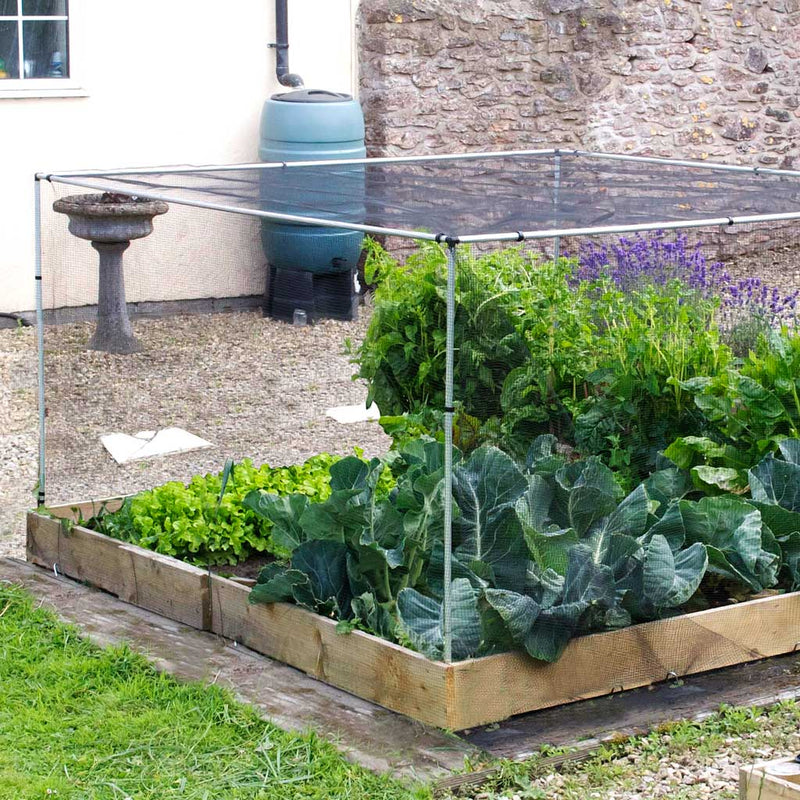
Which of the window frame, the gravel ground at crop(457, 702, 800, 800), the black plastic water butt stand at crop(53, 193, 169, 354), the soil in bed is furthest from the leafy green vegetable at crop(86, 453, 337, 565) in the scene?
the window frame

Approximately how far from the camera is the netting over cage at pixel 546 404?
381cm

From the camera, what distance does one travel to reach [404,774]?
333 cm

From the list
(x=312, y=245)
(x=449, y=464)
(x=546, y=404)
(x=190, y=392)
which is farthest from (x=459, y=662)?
(x=190, y=392)

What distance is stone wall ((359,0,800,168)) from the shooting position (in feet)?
31.7

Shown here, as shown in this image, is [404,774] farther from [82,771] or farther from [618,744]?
[82,771]

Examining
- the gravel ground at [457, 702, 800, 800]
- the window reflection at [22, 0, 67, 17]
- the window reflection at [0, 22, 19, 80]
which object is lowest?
the gravel ground at [457, 702, 800, 800]

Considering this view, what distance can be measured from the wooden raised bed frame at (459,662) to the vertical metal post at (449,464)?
0.11 meters

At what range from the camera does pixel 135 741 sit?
354cm

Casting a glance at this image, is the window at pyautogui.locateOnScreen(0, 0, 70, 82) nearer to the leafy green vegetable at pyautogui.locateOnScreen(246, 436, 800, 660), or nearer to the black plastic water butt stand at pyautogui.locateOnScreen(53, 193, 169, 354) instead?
the black plastic water butt stand at pyautogui.locateOnScreen(53, 193, 169, 354)

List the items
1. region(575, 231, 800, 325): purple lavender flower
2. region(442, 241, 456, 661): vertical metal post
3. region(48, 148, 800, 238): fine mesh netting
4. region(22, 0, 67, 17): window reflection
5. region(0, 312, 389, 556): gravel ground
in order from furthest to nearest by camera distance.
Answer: region(22, 0, 67, 17): window reflection, region(575, 231, 800, 325): purple lavender flower, region(0, 312, 389, 556): gravel ground, region(48, 148, 800, 238): fine mesh netting, region(442, 241, 456, 661): vertical metal post

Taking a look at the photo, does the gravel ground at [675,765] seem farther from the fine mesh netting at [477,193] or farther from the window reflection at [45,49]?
the window reflection at [45,49]

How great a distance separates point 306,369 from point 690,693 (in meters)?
1.87

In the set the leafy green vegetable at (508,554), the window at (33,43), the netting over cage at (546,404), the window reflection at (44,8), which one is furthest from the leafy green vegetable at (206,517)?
the window reflection at (44,8)

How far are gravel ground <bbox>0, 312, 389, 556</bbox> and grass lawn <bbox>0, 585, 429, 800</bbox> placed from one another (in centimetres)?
105
